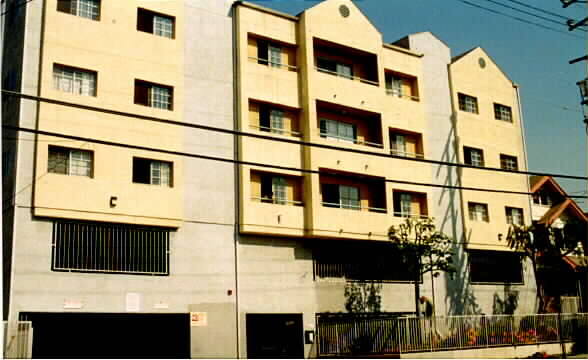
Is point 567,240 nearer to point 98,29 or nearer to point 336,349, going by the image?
point 336,349

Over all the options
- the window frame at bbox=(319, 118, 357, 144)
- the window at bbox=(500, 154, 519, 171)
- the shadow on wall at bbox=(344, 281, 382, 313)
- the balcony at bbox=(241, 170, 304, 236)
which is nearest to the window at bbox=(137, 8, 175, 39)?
the balcony at bbox=(241, 170, 304, 236)

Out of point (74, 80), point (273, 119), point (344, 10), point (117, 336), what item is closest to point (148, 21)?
point (74, 80)

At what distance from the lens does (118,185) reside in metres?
25.0

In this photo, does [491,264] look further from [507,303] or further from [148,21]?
[148,21]

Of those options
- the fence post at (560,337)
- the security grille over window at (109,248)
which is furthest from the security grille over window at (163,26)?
the fence post at (560,337)

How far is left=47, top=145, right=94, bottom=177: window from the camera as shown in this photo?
24.0m

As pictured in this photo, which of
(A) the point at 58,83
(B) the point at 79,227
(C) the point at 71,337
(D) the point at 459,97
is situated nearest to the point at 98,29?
(A) the point at 58,83

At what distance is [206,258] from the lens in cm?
2681

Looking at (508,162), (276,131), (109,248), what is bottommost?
(109,248)

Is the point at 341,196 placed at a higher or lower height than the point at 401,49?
lower

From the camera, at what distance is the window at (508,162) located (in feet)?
130

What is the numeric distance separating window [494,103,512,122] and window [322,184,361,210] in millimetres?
12780

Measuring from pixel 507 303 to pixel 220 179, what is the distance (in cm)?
1912

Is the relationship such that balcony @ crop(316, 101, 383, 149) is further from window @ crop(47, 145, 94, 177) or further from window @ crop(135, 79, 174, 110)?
window @ crop(47, 145, 94, 177)
